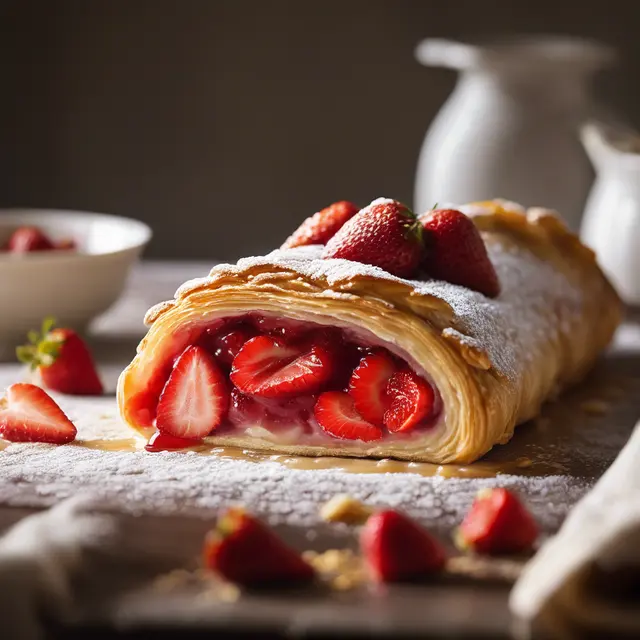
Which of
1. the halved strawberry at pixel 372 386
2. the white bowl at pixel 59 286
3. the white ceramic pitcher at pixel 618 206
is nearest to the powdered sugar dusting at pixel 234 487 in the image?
the halved strawberry at pixel 372 386

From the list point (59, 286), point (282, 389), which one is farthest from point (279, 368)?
point (59, 286)

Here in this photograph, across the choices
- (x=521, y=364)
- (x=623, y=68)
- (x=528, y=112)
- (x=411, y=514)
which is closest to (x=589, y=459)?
(x=521, y=364)

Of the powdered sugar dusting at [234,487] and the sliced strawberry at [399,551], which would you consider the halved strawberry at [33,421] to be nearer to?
the powdered sugar dusting at [234,487]

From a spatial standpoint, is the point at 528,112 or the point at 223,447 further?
the point at 528,112

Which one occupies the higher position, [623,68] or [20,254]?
[623,68]

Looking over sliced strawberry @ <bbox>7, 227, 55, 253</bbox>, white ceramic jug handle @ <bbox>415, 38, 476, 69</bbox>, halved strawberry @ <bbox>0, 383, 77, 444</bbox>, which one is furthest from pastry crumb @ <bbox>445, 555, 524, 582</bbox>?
white ceramic jug handle @ <bbox>415, 38, 476, 69</bbox>

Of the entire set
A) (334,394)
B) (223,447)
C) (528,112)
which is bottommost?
(223,447)

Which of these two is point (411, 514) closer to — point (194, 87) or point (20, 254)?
point (20, 254)
